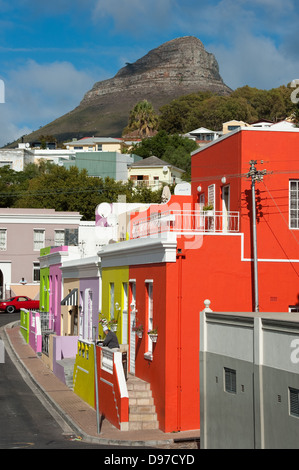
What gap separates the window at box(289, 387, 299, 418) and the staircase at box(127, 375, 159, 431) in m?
7.42

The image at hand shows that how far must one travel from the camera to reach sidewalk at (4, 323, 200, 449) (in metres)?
18.6

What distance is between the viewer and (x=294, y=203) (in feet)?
73.8

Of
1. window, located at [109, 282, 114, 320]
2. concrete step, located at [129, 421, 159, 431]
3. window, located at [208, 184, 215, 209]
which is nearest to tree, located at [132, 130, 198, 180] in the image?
window, located at [109, 282, 114, 320]

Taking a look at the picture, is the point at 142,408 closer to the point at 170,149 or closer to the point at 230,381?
the point at 230,381

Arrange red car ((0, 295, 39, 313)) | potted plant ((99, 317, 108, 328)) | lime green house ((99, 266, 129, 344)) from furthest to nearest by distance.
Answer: red car ((0, 295, 39, 313)) → potted plant ((99, 317, 108, 328)) → lime green house ((99, 266, 129, 344))

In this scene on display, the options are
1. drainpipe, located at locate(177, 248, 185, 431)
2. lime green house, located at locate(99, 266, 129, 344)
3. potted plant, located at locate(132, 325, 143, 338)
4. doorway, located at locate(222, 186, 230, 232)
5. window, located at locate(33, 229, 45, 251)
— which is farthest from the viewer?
window, located at locate(33, 229, 45, 251)

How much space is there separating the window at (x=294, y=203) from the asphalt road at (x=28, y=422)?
8806 mm

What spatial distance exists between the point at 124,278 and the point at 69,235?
51.7 ft

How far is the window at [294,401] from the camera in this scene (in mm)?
13445

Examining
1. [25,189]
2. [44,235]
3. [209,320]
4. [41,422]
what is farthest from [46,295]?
[25,189]

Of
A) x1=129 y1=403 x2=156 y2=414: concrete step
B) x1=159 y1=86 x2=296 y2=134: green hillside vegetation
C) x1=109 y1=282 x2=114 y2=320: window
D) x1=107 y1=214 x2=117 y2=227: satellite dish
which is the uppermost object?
x1=159 y1=86 x2=296 y2=134: green hillside vegetation

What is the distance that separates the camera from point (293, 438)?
1338 cm

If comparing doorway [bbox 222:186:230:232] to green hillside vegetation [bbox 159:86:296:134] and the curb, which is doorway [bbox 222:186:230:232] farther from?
green hillside vegetation [bbox 159:86:296:134]

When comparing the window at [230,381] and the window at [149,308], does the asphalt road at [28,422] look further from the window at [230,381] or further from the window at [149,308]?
the window at [230,381]
